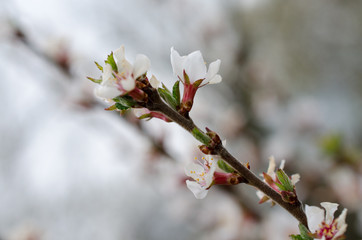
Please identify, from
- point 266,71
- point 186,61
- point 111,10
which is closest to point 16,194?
point 111,10

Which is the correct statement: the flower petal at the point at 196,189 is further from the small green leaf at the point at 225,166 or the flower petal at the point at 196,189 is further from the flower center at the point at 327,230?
the flower center at the point at 327,230

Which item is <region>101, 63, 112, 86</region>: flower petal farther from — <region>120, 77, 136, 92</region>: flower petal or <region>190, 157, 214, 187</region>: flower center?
<region>190, 157, 214, 187</region>: flower center

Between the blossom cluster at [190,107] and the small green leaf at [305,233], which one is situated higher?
→ the blossom cluster at [190,107]

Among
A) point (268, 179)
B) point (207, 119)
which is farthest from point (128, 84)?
point (207, 119)

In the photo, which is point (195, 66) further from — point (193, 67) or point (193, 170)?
point (193, 170)

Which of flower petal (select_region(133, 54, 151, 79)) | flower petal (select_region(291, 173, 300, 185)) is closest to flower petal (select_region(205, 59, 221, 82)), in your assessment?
flower petal (select_region(133, 54, 151, 79))

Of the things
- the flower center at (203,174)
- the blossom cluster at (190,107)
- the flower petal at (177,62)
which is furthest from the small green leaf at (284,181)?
the flower petal at (177,62)

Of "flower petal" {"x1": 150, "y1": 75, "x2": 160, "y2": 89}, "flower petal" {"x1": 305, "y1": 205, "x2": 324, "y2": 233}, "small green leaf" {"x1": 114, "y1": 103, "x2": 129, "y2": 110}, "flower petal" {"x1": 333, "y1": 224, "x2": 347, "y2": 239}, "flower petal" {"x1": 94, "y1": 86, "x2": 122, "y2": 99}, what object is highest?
"flower petal" {"x1": 150, "y1": 75, "x2": 160, "y2": 89}

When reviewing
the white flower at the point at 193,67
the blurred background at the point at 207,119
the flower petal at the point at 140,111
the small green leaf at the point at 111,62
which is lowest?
the flower petal at the point at 140,111
